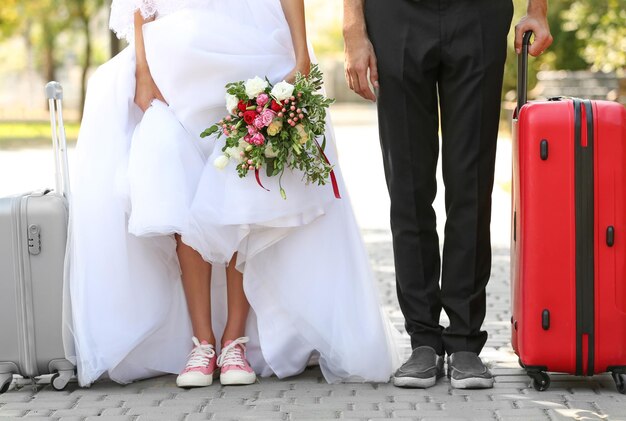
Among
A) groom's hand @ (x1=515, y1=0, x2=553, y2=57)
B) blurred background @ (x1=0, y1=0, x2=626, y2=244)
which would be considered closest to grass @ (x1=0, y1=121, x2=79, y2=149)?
blurred background @ (x1=0, y1=0, x2=626, y2=244)

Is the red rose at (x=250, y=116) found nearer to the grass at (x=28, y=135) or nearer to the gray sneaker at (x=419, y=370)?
the gray sneaker at (x=419, y=370)

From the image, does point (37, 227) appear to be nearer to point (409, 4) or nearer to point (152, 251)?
point (152, 251)

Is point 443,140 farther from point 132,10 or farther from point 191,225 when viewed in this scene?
point 132,10

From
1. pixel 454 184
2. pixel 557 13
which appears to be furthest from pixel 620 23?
pixel 454 184

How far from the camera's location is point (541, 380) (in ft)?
14.3

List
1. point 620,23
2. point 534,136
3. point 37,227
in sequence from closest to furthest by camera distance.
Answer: point 534,136 → point 37,227 → point 620,23

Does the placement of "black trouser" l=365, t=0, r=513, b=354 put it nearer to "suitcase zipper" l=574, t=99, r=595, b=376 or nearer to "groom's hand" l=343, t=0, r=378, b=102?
"groom's hand" l=343, t=0, r=378, b=102

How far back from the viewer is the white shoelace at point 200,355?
4566mm

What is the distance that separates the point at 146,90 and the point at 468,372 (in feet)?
5.38

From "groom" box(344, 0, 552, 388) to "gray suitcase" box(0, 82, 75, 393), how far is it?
1263 millimetres

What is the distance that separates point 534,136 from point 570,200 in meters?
0.26

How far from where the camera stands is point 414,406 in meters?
4.19

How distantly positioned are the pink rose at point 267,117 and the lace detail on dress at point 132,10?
0.55 metres

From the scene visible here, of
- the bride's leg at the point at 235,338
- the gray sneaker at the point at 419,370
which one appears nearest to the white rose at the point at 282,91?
the bride's leg at the point at 235,338
